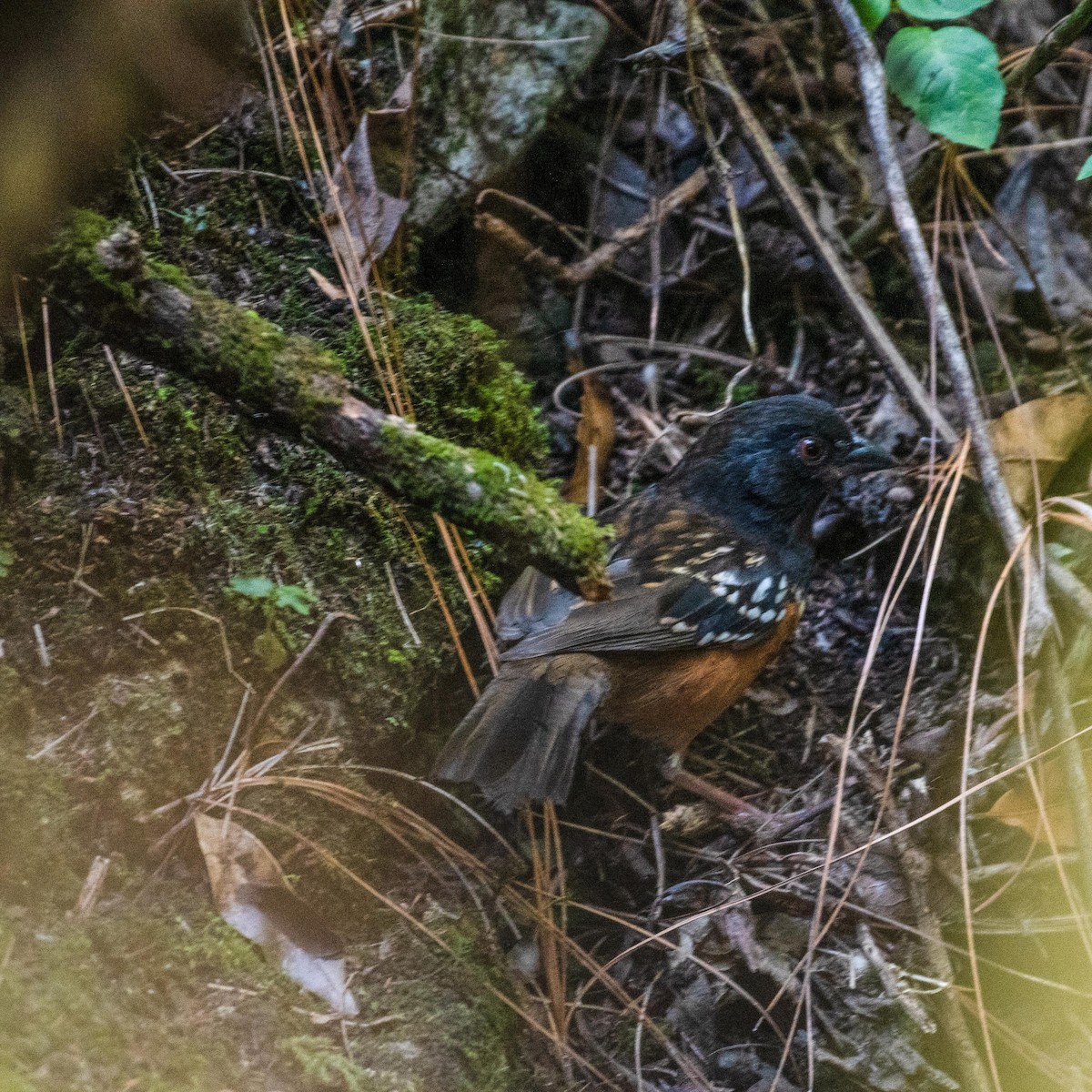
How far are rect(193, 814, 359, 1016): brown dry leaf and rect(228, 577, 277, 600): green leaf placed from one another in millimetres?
512

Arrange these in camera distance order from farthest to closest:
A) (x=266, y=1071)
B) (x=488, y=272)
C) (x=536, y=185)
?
1. (x=536, y=185)
2. (x=488, y=272)
3. (x=266, y=1071)

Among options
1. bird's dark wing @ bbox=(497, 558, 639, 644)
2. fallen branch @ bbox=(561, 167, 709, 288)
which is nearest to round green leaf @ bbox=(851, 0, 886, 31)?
fallen branch @ bbox=(561, 167, 709, 288)

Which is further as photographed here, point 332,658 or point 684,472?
point 684,472

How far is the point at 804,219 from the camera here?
3.05 meters

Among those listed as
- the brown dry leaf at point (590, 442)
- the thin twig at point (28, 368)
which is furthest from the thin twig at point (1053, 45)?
the thin twig at point (28, 368)

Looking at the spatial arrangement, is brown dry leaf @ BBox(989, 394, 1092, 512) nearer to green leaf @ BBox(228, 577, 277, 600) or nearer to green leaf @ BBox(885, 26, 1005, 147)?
green leaf @ BBox(885, 26, 1005, 147)

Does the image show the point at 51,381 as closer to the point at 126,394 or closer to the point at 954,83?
the point at 126,394

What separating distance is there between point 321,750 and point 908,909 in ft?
4.96

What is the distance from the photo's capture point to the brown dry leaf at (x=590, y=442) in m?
3.26

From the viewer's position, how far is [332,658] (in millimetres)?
2482

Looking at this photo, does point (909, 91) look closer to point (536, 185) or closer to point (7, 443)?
point (536, 185)

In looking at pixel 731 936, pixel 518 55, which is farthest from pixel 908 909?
pixel 518 55

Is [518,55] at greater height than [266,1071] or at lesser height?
greater

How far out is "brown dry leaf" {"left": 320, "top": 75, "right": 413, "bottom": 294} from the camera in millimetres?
2701
